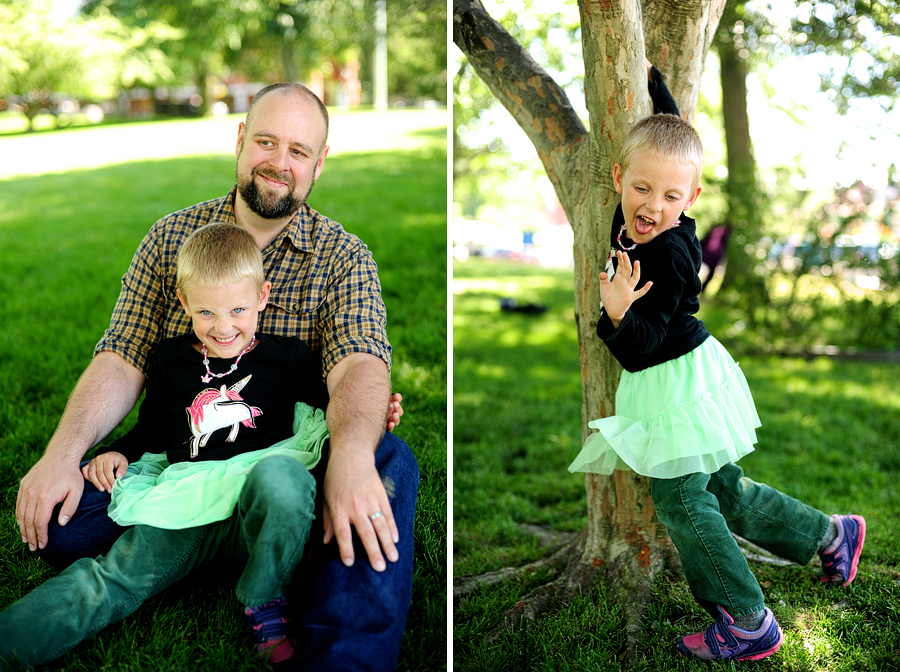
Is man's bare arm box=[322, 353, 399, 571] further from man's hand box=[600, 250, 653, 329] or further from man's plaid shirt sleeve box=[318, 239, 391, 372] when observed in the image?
man's hand box=[600, 250, 653, 329]

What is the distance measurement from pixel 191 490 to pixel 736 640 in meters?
1.80

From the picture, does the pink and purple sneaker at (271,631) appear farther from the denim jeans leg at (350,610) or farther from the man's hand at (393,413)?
the man's hand at (393,413)

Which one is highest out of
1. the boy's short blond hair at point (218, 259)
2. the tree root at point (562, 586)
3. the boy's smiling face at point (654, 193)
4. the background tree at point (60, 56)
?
the background tree at point (60, 56)

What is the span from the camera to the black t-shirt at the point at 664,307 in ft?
7.22

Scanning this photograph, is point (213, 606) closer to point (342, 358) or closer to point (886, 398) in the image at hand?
point (342, 358)

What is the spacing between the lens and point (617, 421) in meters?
2.43

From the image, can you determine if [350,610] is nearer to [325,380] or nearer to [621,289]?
[325,380]

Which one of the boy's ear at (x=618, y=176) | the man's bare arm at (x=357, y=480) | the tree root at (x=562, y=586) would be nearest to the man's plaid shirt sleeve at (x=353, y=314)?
the man's bare arm at (x=357, y=480)

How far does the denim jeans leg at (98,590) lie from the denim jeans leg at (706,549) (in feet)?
4.95

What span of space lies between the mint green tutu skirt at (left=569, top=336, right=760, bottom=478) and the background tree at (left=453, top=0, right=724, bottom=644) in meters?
0.33

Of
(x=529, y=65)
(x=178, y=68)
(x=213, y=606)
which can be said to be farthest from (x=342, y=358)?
(x=178, y=68)

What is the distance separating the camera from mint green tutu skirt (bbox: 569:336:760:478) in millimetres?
2262

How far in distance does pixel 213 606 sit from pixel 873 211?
6907 mm

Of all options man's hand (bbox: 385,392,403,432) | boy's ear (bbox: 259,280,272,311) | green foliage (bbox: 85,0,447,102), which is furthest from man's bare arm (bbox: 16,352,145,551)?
green foliage (bbox: 85,0,447,102)
